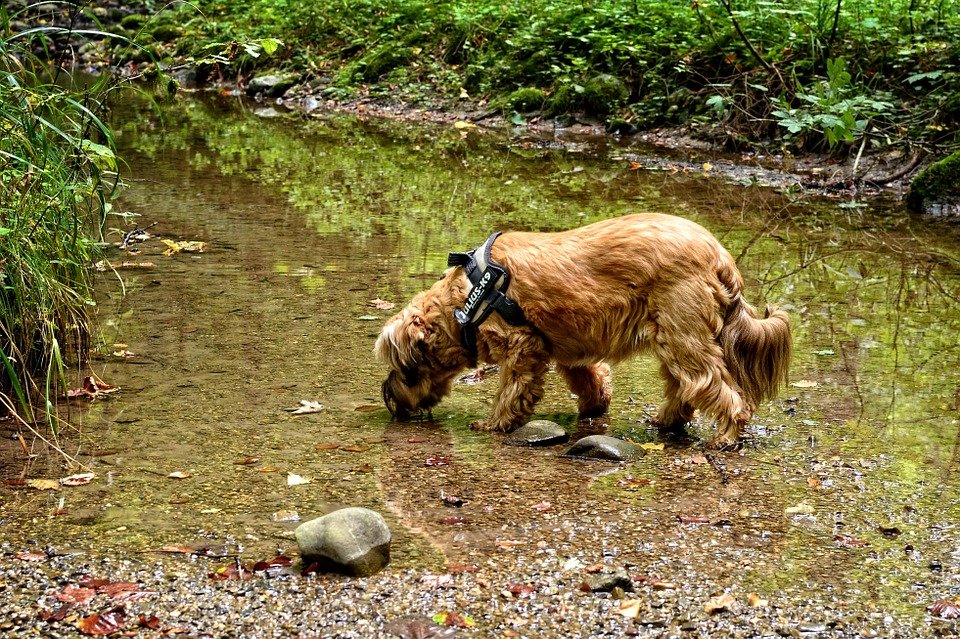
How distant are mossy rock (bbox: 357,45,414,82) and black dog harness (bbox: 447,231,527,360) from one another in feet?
50.3

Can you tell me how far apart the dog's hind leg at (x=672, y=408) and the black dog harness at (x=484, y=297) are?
0.88m

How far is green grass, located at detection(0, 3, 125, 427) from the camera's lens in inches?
217

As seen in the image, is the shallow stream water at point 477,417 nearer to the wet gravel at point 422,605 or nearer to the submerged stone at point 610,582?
the wet gravel at point 422,605

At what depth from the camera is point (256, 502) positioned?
4.82 metres

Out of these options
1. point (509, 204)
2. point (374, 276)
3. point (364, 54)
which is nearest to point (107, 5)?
point (364, 54)

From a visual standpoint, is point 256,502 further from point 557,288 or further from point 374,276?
point 374,276

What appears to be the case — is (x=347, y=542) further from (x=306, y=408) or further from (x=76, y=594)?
(x=306, y=408)

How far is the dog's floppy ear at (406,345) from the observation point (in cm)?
614

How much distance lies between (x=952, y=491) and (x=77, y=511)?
4.10 metres

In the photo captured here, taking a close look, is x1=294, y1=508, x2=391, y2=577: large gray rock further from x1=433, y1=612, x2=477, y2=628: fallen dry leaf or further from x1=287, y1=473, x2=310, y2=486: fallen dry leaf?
x1=287, y1=473, x2=310, y2=486: fallen dry leaf

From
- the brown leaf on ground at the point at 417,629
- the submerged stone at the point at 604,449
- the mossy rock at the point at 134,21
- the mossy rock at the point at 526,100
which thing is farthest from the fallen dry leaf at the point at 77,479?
the mossy rock at the point at 134,21

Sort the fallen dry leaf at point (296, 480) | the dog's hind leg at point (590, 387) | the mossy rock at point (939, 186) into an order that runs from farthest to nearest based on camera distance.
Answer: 1. the mossy rock at point (939, 186)
2. the dog's hind leg at point (590, 387)
3. the fallen dry leaf at point (296, 480)

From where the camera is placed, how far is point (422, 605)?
3889mm

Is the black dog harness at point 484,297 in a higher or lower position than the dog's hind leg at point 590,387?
higher
